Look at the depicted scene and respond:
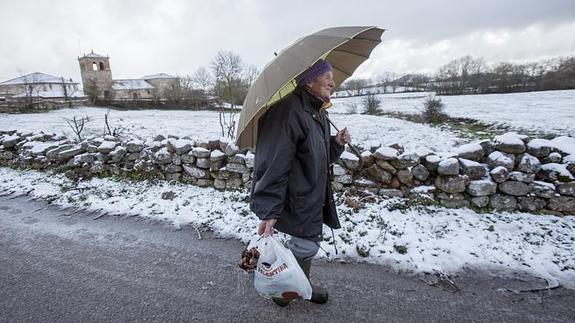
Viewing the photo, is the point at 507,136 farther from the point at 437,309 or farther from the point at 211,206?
the point at 211,206

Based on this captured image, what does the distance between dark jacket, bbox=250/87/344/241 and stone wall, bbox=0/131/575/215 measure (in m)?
0.80

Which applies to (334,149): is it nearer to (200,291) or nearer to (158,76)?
(200,291)

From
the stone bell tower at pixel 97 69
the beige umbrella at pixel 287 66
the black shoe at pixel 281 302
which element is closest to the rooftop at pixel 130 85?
the stone bell tower at pixel 97 69

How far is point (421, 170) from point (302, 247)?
2649mm

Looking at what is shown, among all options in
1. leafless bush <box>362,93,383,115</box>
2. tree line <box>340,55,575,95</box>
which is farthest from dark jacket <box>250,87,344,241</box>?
tree line <box>340,55,575,95</box>

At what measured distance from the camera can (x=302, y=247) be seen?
2133mm

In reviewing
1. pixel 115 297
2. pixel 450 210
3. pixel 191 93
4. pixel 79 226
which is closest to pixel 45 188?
pixel 79 226

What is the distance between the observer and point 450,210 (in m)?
3.77

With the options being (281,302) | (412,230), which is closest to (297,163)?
(281,302)

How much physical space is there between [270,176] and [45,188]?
5.68 m

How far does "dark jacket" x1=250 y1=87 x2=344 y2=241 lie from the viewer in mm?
1737

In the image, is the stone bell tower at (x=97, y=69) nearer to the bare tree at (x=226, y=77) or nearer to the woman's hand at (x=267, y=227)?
the bare tree at (x=226, y=77)

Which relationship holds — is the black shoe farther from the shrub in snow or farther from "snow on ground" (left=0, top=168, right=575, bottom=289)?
the shrub in snow

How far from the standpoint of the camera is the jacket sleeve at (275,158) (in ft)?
5.64
